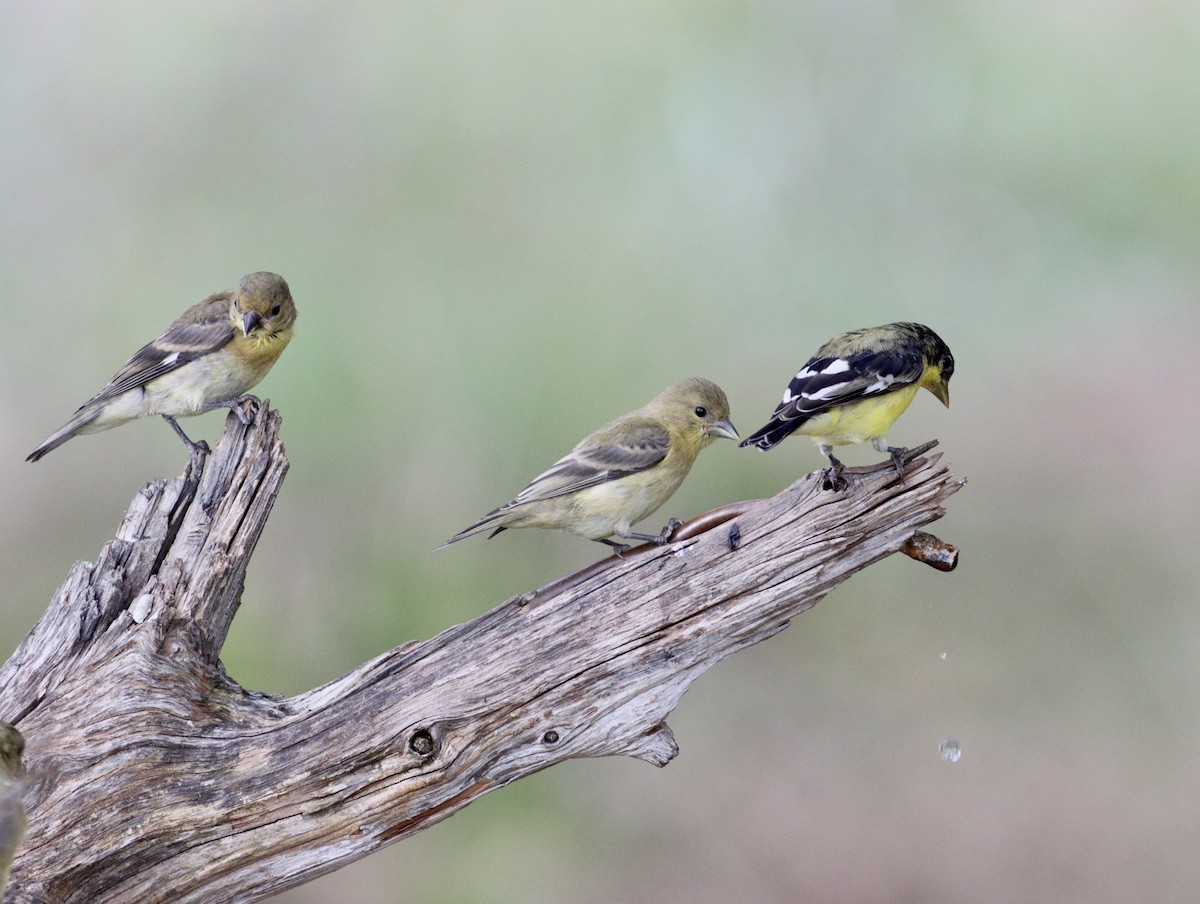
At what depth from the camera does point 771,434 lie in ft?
11.5

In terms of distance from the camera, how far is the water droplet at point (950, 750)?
17.4 ft

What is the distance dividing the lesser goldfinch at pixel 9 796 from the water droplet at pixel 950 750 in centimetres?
386

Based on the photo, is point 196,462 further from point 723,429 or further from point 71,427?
point 723,429

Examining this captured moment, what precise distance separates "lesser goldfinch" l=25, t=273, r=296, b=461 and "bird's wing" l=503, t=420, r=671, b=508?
1.14m

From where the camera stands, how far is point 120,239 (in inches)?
230

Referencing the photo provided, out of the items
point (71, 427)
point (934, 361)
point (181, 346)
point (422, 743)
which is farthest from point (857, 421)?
point (71, 427)

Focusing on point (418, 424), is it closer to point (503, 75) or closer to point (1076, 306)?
point (503, 75)

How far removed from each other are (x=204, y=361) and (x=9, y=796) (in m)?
1.87

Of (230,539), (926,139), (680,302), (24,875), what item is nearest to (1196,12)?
(926,139)

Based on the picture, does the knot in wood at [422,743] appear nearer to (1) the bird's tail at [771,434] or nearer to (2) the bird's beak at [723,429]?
(1) the bird's tail at [771,434]

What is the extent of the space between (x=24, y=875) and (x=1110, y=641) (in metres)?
4.45

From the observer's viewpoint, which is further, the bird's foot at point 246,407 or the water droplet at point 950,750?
the water droplet at point 950,750

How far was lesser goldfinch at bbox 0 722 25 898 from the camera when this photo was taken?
8.80ft

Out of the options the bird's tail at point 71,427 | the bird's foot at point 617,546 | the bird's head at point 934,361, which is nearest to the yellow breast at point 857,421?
the bird's head at point 934,361
